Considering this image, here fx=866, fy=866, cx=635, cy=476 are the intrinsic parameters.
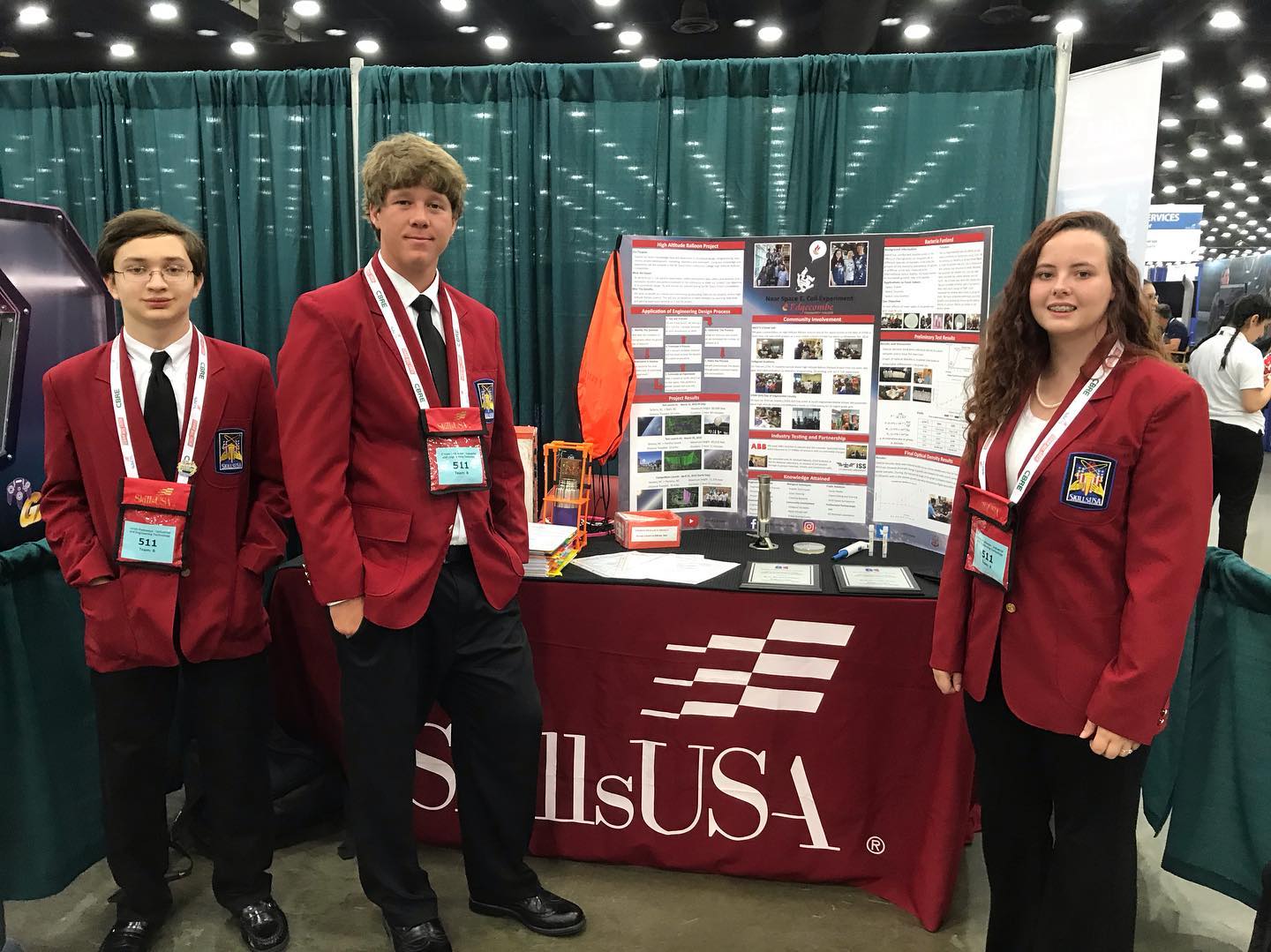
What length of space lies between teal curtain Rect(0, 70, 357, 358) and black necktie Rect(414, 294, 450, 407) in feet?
5.55

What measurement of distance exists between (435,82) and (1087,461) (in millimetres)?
2682

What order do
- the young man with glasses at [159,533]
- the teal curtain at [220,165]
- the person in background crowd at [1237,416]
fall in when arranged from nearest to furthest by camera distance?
the young man with glasses at [159,533], the teal curtain at [220,165], the person in background crowd at [1237,416]

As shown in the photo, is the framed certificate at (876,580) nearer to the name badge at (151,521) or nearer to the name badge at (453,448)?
the name badge at (453,448)

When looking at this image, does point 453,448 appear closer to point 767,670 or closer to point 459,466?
point 459,466

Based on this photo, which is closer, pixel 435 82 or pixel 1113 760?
pixel 1113 760

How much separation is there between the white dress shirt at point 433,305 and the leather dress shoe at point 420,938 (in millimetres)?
882

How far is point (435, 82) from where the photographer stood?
314 centimetres

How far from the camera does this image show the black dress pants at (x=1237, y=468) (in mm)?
4527

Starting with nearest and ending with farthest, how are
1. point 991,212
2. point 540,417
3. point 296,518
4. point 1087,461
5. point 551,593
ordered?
→ point 1087,461, point 296,518, point 551,593, point 991,212, point 540,417

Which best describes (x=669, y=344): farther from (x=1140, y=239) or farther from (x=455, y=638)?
(x=1140, y=239)

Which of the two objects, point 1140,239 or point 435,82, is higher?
point 435,82

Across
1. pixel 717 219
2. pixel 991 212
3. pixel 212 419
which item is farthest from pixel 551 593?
pixel 991 212

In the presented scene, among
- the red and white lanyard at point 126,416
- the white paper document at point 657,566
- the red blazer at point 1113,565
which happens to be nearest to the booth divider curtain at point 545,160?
the white paper document at point 657,566

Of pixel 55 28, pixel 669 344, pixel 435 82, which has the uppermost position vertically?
pixel 55 28
